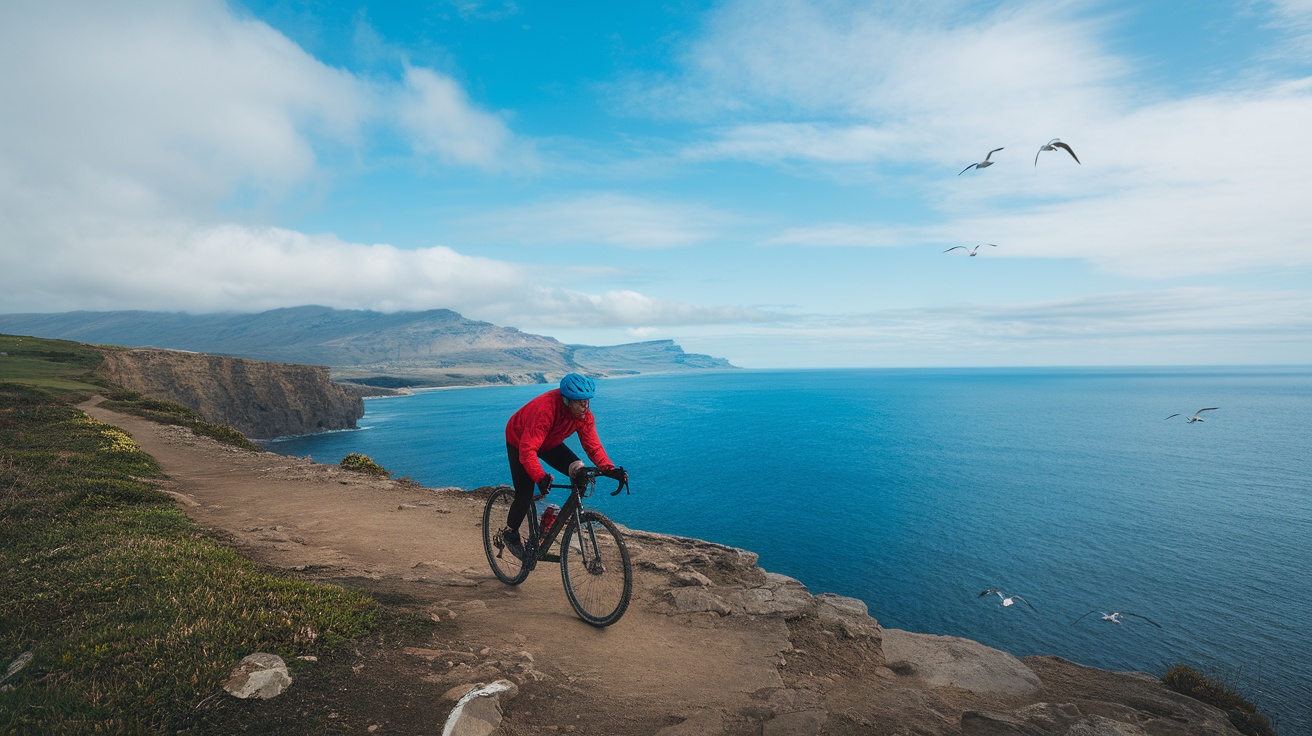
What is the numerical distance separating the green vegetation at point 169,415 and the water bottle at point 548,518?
2590 cm

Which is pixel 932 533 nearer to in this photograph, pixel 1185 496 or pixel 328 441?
pixel 1185 496

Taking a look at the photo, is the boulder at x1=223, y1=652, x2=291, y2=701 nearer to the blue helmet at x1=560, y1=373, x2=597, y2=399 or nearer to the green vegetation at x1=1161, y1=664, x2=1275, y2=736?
the blue helmet at x1=560, y1=373, x2=597, y2=399

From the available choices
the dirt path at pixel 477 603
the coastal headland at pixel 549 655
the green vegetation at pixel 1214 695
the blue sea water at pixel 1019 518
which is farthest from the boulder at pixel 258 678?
the blue sea water at pixel 1019 518

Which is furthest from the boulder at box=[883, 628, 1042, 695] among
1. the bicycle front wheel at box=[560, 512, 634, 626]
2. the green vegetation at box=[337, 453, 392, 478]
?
the green vegetation at box=[337, 453, 392, 478]

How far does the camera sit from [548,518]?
840cm

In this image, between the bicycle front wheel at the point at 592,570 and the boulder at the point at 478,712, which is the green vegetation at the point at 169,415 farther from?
the boulder at the point at 478,712

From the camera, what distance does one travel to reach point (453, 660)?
634 cm

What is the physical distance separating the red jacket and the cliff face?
228 ft

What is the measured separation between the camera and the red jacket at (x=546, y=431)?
7547 mm

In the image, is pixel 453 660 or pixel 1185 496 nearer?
pixel 453 660

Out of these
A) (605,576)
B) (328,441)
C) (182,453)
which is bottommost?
(328,441)

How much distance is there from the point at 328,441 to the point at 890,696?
10104cm

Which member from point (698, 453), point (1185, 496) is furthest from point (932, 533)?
point (698, 453)

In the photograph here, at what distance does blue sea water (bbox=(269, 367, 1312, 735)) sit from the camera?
2570cm
